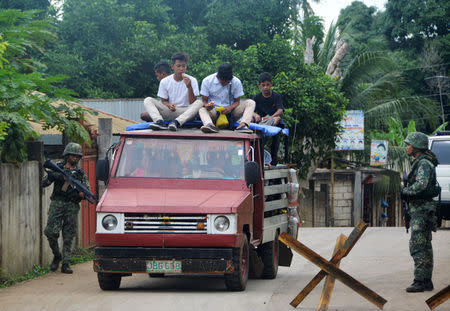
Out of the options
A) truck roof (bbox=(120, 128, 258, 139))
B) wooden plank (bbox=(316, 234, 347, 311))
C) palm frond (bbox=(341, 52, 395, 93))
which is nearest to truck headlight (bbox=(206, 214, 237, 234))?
wooden plank (bbox=(316, 234, 347, 311))

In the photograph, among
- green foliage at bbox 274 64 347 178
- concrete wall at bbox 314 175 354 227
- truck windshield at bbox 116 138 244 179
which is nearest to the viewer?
truck windshield at bbox 116 138 244 179

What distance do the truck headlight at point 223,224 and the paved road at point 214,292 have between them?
2.67 ft

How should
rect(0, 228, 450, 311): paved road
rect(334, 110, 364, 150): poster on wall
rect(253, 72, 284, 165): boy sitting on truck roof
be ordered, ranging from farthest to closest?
rect(334, 110, 364, 150): poster on wall → rect(253, 72, 284, 165): boy sitting on truck roof → rect(0, 228, 450, 311): paved road

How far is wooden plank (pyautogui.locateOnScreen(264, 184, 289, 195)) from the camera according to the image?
11.5m

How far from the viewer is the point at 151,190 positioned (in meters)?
10.3

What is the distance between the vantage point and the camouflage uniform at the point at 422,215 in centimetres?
990

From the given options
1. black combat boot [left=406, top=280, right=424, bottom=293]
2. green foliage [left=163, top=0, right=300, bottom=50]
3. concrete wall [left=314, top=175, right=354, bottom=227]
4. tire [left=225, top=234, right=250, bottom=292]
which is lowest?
concrete wall [left=314, top=175, right=354, bottom=227]

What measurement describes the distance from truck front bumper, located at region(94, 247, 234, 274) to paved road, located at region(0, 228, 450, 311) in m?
0.35

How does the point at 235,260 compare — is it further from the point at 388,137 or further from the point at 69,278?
the point at 388,137

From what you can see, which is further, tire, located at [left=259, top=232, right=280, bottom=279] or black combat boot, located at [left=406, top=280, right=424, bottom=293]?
tire, located at [left=259, top=232, right=280, bottom=279]

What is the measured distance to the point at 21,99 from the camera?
1115 centimetres

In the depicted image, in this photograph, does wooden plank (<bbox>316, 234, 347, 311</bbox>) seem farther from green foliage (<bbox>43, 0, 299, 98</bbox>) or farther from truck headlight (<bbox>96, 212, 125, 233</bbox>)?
green foliage (<bbox>43, 0, 299, 98</bbox>)

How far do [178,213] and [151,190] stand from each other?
0.90 metres

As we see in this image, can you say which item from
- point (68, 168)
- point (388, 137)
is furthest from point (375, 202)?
point (68, 168)
